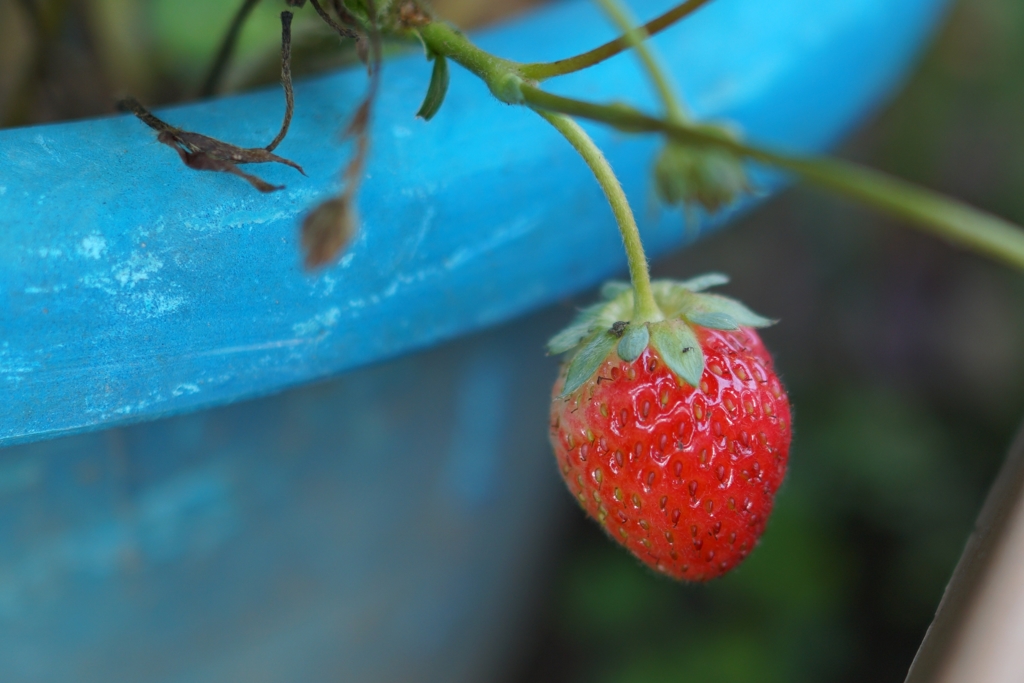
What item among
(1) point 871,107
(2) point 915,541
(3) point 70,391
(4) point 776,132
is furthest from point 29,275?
(2) point 915,541

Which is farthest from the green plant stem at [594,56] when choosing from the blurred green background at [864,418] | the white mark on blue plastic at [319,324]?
the blurred green background at [864,418]

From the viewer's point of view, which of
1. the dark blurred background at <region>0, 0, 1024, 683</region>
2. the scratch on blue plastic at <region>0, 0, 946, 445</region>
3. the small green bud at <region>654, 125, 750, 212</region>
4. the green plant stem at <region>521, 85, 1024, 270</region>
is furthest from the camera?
the dark blurred background at <region>0, 0, 1024, 683</region>

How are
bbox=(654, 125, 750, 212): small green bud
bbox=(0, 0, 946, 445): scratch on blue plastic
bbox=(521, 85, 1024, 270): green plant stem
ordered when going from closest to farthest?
bbox=(521, 85, 1024, 270): green plant stem → bbox=(0, 0, 946, 445): scratch on blue plastic → bbox=(654, 125, 750, 212): small green bud

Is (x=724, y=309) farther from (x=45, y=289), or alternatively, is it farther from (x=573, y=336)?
(x=45, y=289)

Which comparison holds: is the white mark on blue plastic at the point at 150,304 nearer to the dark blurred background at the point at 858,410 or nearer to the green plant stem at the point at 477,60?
the green plant stem at the point at 477,60

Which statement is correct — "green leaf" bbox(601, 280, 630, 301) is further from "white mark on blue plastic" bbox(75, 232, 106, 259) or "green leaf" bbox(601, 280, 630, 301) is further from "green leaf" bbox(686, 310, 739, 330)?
"white mark on blue plastic" bbox(75, 232, 106, 259)

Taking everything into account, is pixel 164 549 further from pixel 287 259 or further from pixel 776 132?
pixel 776 132

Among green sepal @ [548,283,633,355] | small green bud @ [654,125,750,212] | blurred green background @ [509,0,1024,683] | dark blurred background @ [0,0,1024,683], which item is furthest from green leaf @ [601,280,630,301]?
blurred green background @ [509,0,1024,683]

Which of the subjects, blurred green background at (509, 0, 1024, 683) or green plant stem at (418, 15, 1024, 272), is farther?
blurred green background at (509, 0, 1024, 683)

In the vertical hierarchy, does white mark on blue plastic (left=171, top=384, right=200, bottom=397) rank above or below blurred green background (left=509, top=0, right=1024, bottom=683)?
above

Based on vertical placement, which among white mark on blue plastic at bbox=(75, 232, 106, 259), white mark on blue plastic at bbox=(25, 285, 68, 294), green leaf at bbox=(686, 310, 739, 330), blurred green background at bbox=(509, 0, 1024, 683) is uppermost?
white mark on blue plastic at bbox=(75, 232, 106, 259)
